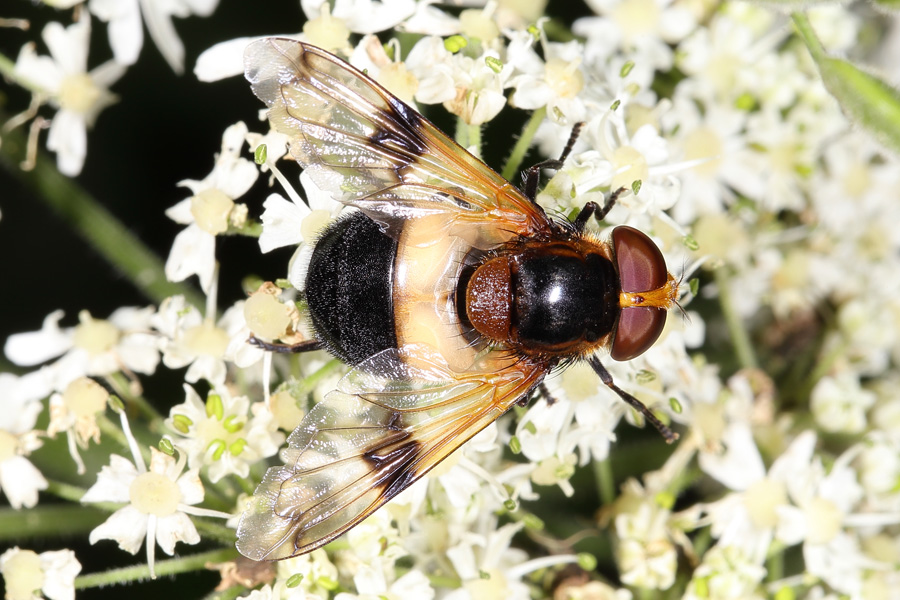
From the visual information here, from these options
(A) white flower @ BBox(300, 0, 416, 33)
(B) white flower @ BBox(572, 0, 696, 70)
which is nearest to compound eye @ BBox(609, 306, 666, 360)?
(A) white flower @ BBox(300, 0, 416, 33)

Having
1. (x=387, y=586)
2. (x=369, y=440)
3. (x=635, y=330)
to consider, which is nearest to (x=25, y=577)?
(x=387, y=586)

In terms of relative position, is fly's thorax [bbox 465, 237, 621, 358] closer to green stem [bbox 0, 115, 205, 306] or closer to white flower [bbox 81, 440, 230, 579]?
white flower [bbox 81, 440, 230, 579]

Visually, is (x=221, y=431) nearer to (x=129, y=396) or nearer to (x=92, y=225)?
(x=129, y=396)

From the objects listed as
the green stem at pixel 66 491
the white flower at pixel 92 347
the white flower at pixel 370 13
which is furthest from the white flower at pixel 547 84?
the green stem at pixel 66 491

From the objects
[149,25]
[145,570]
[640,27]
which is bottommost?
[145,570]

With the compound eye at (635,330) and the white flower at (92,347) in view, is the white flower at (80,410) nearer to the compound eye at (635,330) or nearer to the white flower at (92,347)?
the white flower at (92,347)

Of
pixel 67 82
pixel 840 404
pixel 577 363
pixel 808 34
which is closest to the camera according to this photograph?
pixel 808 34
